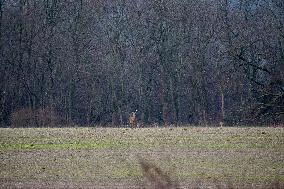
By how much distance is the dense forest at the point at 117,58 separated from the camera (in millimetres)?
53688

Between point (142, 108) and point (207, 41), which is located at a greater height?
point (207, 41)

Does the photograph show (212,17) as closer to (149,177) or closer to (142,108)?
(142,108)

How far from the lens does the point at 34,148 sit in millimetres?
21203

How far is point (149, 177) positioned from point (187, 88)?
50.0 m

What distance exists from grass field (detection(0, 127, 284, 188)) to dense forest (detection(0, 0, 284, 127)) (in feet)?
91.8

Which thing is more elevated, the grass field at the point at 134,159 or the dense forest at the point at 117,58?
the dense forest at the point at 117,58

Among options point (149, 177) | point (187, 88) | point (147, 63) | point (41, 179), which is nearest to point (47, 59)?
point (147, 63)

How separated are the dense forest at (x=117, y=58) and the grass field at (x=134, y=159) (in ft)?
91.8

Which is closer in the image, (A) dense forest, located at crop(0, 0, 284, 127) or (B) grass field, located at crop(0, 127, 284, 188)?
(B) grass field, located at crop(0, 127, 284, 188)

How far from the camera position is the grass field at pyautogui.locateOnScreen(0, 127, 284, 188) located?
45.6 ft

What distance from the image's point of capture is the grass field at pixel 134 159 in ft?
45.6

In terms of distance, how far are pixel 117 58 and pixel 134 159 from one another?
129ft

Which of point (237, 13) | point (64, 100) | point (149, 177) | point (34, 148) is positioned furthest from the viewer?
point (64, 100)

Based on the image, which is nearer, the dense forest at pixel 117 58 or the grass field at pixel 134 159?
the grass field at pixel 134 159
